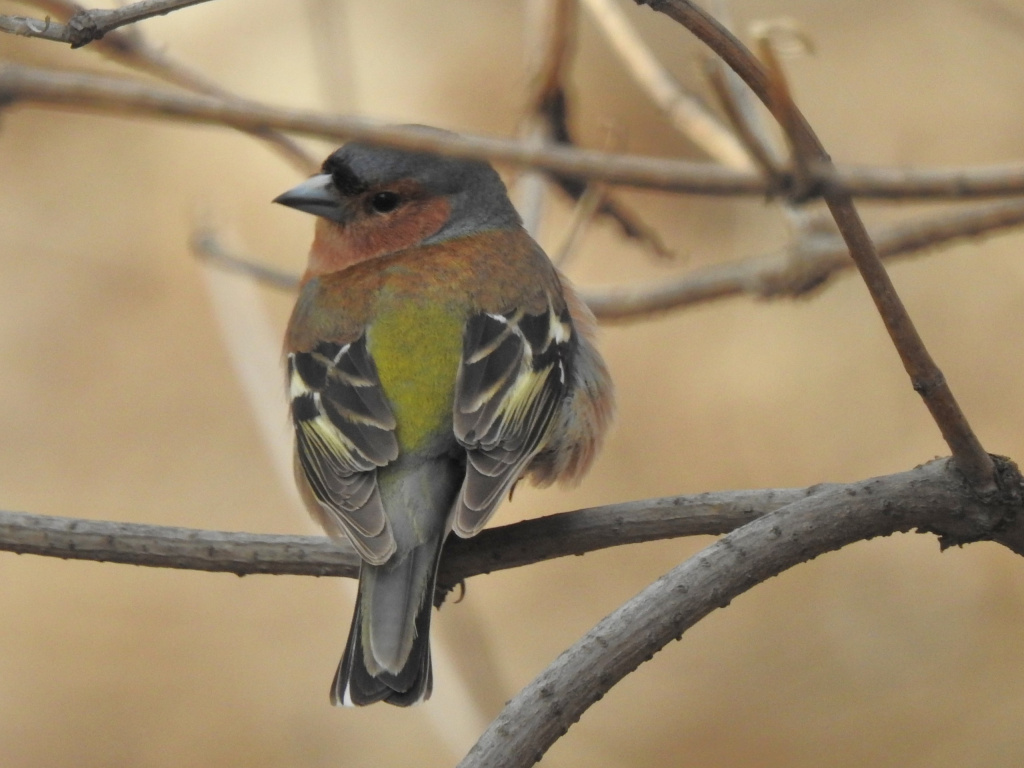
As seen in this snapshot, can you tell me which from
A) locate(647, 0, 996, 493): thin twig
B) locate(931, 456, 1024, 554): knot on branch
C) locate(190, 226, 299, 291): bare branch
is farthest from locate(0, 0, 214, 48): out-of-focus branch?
locate(190, 226, 299, 291): bare branch

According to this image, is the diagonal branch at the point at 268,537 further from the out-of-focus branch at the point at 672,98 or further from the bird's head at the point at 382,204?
the out-of-focus branch at the point at 672,98

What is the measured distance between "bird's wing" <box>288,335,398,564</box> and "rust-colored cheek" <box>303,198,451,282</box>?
21.5 inches

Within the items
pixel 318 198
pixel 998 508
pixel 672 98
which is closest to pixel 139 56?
pixel 318 198

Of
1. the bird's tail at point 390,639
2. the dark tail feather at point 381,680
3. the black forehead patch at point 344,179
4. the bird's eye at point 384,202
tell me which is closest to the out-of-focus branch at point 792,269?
the bird's eye at point 384,202

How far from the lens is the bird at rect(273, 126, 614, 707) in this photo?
3451mm

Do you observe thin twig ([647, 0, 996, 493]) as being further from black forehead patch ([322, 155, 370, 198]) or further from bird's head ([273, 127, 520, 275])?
black forehead patch ([322, 155, 370, 198])

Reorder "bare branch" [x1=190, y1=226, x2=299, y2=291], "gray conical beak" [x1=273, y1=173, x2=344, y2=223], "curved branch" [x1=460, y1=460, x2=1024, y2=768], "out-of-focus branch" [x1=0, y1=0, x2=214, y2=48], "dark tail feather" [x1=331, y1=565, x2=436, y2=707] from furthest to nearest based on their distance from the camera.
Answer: "bare branch" [x1=190, y1=226, x2=299, y2=291]
"gray conical beak" [x1=273, y1=173, x2=344, y2=223]
"dark tail feather" [x1=331, y1=565, x2=436, y2=707]
"curved branch" [x1=460, y1=460, x2=1024, y2=768]
"out-of-focus branch" [x1=0, y1=0, x2=214, y2=48]

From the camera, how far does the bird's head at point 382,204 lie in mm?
4777

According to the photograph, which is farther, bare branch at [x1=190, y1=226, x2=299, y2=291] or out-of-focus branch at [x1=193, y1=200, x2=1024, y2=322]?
bare branch at [x1=190, y1=226, x2=299, y2=291]

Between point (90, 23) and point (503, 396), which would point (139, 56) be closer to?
point (503, 396)

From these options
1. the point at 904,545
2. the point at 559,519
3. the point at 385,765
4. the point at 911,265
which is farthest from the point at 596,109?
the point at 559,519

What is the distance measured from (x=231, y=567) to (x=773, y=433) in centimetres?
496

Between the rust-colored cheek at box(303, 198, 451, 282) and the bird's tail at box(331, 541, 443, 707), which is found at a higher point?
the rust-colored cheek at box(303, 198, 451, 282)

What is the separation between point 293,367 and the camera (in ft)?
14.5
